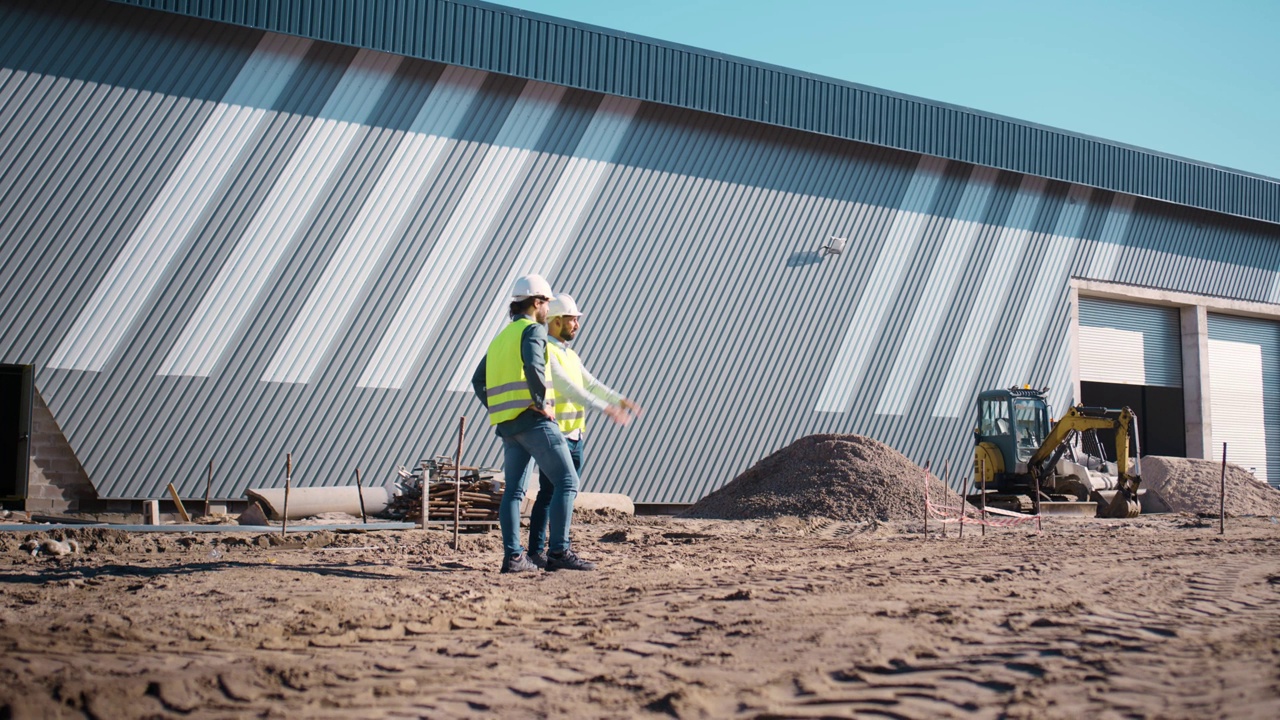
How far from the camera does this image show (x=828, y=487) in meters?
14.3

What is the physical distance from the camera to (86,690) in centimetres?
363

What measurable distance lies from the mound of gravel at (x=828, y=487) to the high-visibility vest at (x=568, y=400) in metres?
6.73

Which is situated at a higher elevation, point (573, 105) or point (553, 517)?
point (573, 105)

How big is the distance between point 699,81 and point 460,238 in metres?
4.91

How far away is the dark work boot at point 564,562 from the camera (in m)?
7.36

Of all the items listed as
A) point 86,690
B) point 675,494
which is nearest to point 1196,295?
point 675,494

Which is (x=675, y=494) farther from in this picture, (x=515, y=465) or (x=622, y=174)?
(x=515, y=465)

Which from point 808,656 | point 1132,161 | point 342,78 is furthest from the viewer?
point 1132,161

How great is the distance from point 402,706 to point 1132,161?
23.0 metres

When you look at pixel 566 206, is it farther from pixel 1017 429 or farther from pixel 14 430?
pixel 14 430

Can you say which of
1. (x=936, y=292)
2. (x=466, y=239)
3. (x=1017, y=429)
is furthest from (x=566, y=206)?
(x=1017, y=429)

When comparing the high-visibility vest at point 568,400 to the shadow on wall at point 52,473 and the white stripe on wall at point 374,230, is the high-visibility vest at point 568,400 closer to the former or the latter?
the white stripe on wall at point 374,230

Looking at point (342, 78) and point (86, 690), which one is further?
point (342, 78)

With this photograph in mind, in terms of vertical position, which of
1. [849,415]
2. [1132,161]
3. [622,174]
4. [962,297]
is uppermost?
[1132,161]
